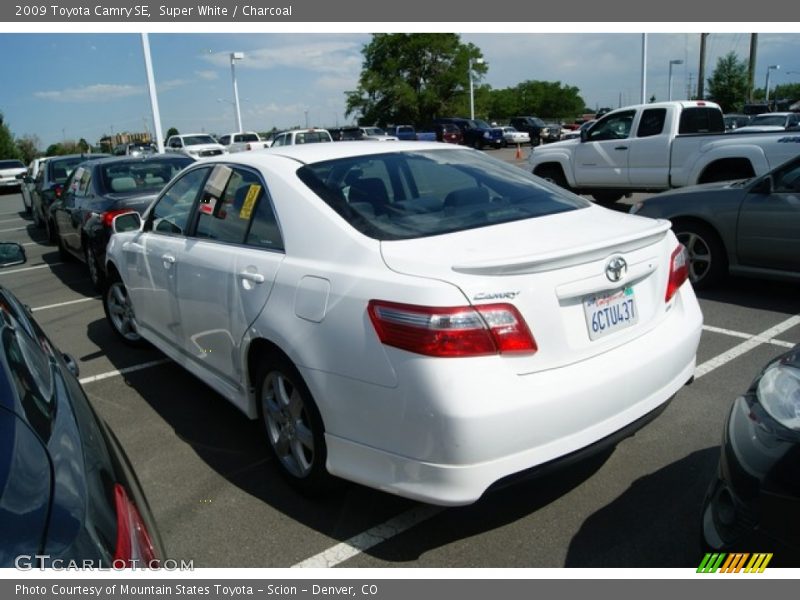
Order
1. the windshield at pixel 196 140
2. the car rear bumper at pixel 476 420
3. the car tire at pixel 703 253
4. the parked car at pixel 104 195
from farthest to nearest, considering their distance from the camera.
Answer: the windshield at pixel 196 140 < the parked car at pixel 104 195 < the car tire at pixel 703 253 < the car rear bumper at pixel 476 420

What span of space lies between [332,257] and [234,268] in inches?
32.2

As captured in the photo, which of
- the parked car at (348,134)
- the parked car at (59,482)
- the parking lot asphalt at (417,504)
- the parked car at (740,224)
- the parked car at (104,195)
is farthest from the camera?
the parked car at (348,134)

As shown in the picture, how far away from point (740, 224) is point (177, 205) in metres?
4.96

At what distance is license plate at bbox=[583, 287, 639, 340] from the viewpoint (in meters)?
2.61

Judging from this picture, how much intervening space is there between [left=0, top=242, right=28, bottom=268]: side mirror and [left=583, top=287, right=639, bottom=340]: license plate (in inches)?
109

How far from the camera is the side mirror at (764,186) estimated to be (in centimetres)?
592

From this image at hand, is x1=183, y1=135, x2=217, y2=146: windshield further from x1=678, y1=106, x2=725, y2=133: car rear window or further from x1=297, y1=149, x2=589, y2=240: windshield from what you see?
x1=297, y1=149, x2=589, y2=240: windshield

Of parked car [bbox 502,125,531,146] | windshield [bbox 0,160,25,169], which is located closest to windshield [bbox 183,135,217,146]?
windshield [bbox 0,160,25,169]

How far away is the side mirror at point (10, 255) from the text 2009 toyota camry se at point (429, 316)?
Answer: 89 centimetres

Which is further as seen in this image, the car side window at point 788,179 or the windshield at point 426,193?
the car side window at point 788,179

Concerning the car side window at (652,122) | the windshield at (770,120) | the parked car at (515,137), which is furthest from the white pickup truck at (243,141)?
the car side window at (652,122)

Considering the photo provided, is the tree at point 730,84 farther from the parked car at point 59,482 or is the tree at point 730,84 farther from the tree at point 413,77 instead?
the parked car at point 59,482

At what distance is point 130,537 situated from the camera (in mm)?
1497

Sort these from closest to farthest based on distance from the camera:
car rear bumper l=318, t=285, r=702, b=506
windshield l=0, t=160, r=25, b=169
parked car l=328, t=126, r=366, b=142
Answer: car rear bumper l=318, t=285, r=702, b=506
windshield l=0, t=160, r=25, b=169
parked car l=328, t=126, r=366, b=142
